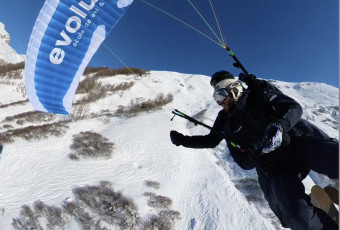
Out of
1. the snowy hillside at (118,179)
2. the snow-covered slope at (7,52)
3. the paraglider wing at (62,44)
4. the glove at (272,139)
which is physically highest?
the glove at (272,139)

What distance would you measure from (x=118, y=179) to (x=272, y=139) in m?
13.7

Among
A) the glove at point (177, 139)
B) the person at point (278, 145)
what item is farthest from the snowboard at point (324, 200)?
the glove at point (177, 139)

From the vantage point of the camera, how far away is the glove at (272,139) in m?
2.88

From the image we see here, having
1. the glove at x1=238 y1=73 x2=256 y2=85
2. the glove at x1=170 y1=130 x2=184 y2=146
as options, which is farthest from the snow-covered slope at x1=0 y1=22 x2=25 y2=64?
the glove at x1=238 y1=73 x2=256 y2=85

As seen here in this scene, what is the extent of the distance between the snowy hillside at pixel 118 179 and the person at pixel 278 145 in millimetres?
9460

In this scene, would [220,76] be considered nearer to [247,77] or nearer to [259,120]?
[247,77]

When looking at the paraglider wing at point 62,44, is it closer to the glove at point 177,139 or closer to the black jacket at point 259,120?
the glove at point 177,139

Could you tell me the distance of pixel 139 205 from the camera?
1312 centimetres

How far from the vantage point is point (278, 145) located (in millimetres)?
2916

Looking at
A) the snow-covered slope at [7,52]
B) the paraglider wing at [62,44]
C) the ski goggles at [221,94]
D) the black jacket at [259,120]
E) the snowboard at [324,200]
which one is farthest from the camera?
the snow-covered slope at [7,52]

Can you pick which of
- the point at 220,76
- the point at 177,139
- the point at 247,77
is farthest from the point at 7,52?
the point at 247,77

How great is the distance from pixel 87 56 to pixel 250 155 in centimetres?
539

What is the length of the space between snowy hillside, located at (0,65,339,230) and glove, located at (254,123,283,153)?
403 inches

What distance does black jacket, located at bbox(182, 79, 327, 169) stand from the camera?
3.22 meters
